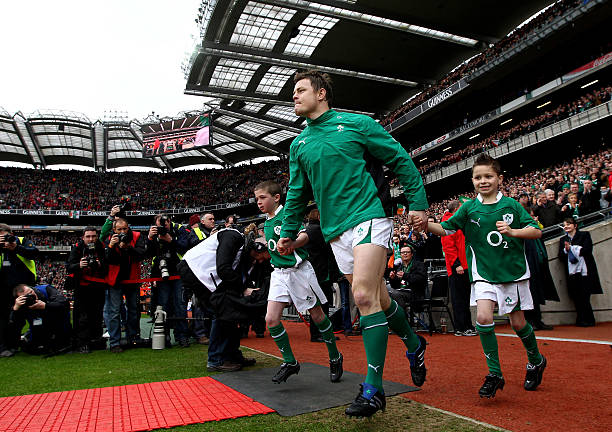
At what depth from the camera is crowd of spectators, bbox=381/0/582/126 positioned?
2483cm

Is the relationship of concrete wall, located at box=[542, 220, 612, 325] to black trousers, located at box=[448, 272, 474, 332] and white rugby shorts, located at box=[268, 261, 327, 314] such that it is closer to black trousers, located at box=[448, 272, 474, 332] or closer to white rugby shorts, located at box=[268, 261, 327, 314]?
black trousers, located at box=[448, 272, 474, 332]

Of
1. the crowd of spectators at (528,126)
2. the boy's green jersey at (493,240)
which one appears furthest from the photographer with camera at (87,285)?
the crowd of spectators at (528,126)

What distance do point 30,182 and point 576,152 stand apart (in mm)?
53084

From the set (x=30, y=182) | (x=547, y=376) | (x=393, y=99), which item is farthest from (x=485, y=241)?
(x=30, y=182)

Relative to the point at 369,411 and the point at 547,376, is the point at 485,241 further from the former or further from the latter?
the point at 369,411

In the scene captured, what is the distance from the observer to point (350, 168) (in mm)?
2811

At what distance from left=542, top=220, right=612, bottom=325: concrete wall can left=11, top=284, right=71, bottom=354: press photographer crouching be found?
27.6 feet

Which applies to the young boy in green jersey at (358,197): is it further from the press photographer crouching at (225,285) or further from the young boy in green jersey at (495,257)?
the press photographer crouching at (225,285)

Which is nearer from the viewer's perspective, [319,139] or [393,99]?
[319,139]

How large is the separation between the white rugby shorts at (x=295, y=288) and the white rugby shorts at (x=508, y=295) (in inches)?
57.5

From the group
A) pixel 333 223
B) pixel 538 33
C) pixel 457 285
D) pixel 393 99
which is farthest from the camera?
pixel 393 99

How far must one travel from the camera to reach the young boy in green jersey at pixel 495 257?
3102mm

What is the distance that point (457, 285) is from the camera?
6887mm

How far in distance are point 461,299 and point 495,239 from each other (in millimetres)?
4004
